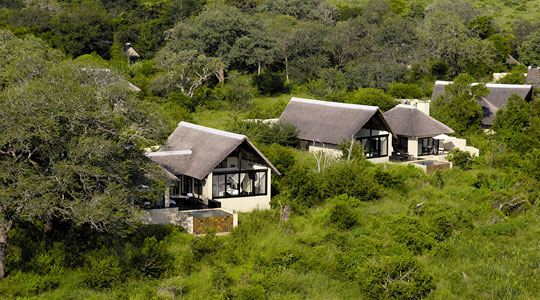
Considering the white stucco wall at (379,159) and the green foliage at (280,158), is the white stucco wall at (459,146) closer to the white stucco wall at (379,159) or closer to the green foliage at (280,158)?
the white stucco wall at (379,159)

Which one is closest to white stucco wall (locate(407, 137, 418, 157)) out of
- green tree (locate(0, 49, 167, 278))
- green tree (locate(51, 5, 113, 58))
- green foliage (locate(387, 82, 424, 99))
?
green foliage (locate(387, 82, 424, 99))

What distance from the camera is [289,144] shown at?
117 ft

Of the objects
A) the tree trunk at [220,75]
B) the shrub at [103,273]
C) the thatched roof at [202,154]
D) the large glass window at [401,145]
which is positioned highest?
the tree trunk at [220,75]

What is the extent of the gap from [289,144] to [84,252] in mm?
16992

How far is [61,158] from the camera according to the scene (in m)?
18.2

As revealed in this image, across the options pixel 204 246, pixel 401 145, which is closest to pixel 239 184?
pixel 204 246

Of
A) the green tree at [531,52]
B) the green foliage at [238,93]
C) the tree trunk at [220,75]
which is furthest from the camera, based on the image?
the green tree at [531,52]

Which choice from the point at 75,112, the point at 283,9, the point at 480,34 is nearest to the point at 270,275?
the point at 75,112

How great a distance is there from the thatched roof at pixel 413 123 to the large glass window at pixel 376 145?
1813mm

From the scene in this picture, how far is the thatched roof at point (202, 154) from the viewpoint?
25.8 metres

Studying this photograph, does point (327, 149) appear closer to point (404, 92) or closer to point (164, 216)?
point (164, 216)

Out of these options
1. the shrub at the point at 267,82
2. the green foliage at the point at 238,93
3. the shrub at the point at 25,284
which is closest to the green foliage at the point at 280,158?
the shrub at the point at 25,284

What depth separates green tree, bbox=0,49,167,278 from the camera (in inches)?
680

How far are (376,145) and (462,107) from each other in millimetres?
8193
